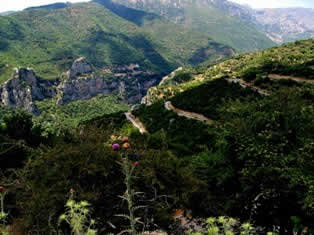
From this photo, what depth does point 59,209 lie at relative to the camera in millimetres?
9312

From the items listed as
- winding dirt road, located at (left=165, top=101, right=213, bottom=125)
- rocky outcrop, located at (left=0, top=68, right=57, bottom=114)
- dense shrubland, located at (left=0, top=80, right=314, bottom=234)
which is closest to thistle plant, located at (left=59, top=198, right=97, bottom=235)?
dense shrubland, located at (left=0, top=80, right=314, bottom=234)

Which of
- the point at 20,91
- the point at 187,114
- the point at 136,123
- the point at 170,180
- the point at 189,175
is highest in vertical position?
the point at 170,180

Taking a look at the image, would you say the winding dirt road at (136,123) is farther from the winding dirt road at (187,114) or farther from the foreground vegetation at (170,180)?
the foreground vegetation at (170,180)

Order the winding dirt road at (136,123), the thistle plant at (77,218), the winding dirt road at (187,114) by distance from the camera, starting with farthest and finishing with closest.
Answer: the winding dirt road at (136,123) → the winding dirt road at (187,114) → the thistle plant at (77,218)

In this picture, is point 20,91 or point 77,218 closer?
point 77,218

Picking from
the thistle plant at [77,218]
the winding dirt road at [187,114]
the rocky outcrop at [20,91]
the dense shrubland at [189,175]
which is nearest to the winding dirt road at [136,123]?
the winding dirt road at [187,114]

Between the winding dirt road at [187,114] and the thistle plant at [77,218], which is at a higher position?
the thistle plant at [77,218]

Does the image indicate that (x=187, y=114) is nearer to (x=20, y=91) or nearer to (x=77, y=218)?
(x=77, y=218)

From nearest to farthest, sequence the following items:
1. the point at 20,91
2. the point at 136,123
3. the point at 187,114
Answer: the point at 187,114 < the point at 136,123 < the point at 20,91

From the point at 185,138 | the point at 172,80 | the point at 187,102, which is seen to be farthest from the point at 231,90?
the point at 172,80

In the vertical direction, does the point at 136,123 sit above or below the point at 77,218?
below

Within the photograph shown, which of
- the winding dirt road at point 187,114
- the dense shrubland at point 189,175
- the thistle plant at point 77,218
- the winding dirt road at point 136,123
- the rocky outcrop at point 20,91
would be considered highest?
the thistle plant at point 77,218

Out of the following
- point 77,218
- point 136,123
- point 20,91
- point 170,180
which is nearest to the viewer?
point 77,218

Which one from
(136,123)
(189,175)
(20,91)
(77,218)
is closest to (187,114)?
(136,123)
